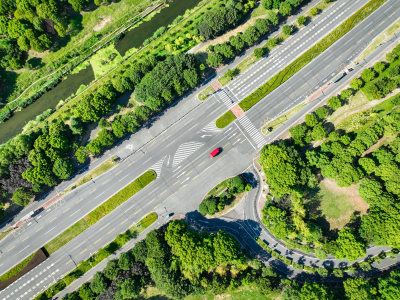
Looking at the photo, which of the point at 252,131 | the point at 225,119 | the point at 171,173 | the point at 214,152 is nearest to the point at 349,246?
the point at 252,131

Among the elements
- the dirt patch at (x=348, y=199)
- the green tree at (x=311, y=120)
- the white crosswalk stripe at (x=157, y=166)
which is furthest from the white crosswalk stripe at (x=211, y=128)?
the dirt patch at (x=348, y=199)

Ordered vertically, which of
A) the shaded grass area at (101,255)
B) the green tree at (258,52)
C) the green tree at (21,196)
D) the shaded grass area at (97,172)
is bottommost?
the shaded grass area at (101,255)

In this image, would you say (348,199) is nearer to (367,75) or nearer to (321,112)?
(321,112)

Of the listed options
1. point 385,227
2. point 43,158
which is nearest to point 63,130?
point 43,158

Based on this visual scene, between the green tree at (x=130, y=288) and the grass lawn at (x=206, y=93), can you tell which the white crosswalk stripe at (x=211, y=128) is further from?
the green tree at (x=130, y=288)

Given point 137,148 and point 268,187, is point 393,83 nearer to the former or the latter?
point 268,187

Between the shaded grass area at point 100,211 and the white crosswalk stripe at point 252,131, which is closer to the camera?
the shaded grass area at point 100,211
